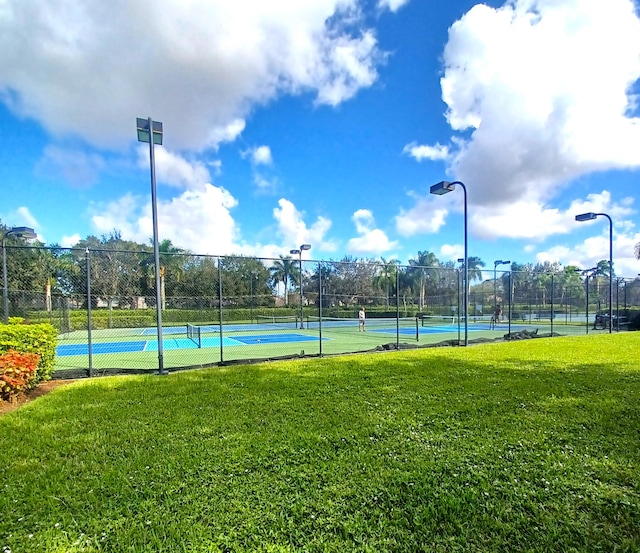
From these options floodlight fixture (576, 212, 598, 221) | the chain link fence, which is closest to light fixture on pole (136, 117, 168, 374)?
the chain link fence

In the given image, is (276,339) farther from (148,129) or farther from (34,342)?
(148,129)

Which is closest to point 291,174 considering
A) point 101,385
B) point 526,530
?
point 101,385

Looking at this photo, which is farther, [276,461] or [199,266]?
[199,266]

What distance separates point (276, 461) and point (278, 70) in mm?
10406

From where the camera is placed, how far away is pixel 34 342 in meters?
5.55

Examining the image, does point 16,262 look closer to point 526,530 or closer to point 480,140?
point 526,530

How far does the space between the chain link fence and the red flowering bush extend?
1.68m

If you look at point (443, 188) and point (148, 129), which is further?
point (443, 188)

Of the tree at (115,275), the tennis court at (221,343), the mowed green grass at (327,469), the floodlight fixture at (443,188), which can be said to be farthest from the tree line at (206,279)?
the mowed green grass at (327,469)

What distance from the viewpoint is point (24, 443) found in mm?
3238

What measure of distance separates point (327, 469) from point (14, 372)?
4.55 metres

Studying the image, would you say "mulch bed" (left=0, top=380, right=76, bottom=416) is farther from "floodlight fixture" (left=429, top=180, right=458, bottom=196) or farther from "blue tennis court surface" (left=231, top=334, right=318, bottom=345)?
"floodlight fixture" (left=429, top=180, right=458, bottom=196)

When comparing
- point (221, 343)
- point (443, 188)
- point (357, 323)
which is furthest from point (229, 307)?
point (443, 188)

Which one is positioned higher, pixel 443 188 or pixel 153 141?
pixel 153 141
